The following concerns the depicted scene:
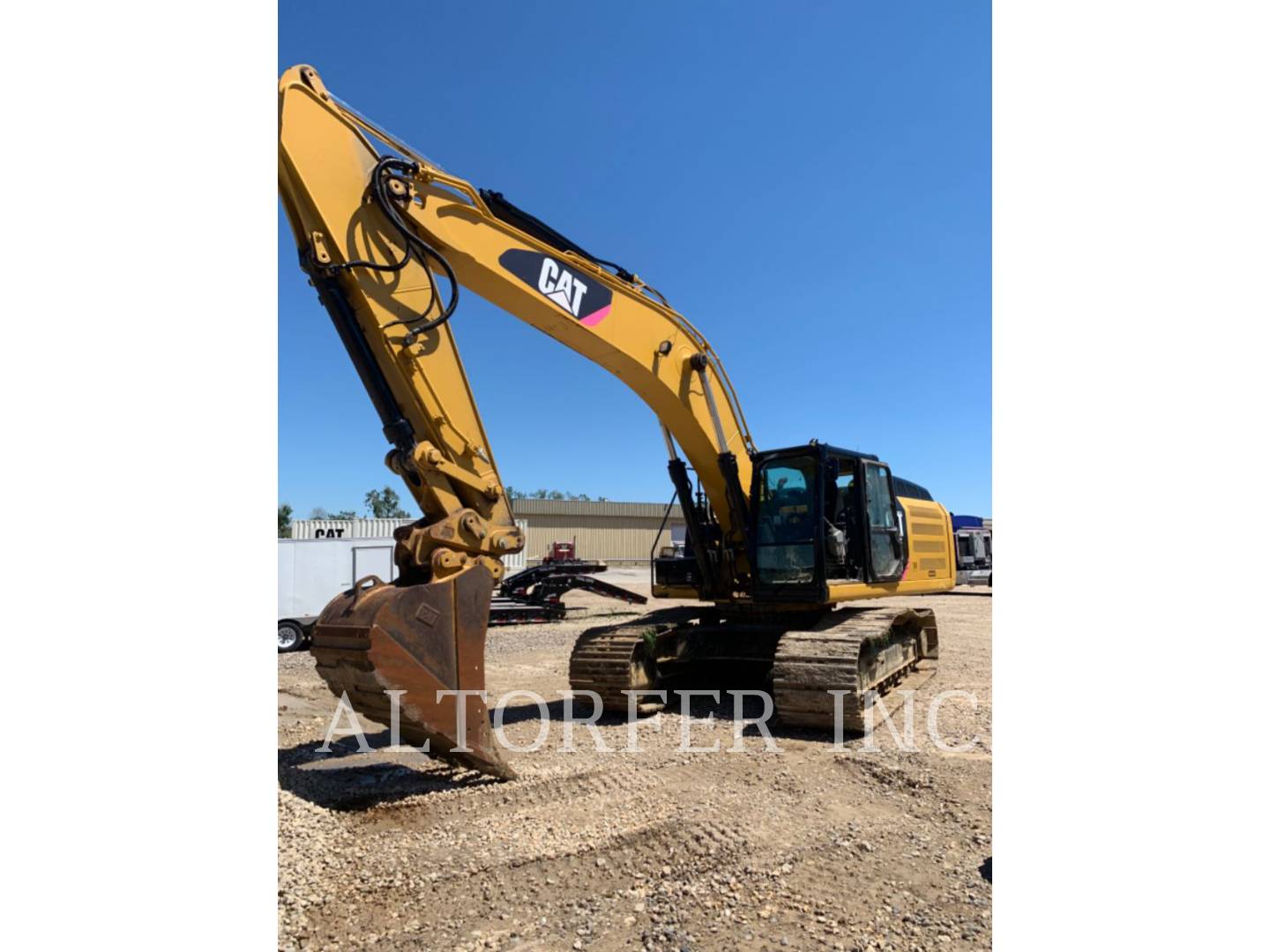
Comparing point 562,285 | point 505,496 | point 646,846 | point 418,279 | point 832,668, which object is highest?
point 562,285

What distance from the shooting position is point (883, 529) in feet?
27.0

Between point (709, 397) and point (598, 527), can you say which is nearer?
point (709, 397)

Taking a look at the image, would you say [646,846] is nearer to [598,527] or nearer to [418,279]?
[418,279]

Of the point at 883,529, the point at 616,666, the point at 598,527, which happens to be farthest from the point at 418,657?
the point at 598,527

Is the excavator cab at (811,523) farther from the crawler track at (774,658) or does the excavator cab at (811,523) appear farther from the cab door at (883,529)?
the crawler track at (774,658)

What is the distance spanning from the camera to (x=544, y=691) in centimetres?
920

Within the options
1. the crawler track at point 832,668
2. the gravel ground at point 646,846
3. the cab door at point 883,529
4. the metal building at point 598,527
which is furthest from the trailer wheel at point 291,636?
the metal building at point 598,527

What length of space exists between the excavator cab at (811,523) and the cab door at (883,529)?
0.02 meters

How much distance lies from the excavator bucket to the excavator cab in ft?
10.9

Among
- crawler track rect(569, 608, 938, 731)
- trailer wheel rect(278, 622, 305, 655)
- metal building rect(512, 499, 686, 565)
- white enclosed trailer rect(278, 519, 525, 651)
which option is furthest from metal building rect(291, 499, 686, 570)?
crawler track rect(569, 608, 938, 731)

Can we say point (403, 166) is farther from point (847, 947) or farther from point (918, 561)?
point (918, 561)

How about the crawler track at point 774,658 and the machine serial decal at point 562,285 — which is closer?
the machine serial decal at point 562,285

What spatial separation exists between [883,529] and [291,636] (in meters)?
10.0

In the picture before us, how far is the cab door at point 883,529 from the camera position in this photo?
790 centimetres
